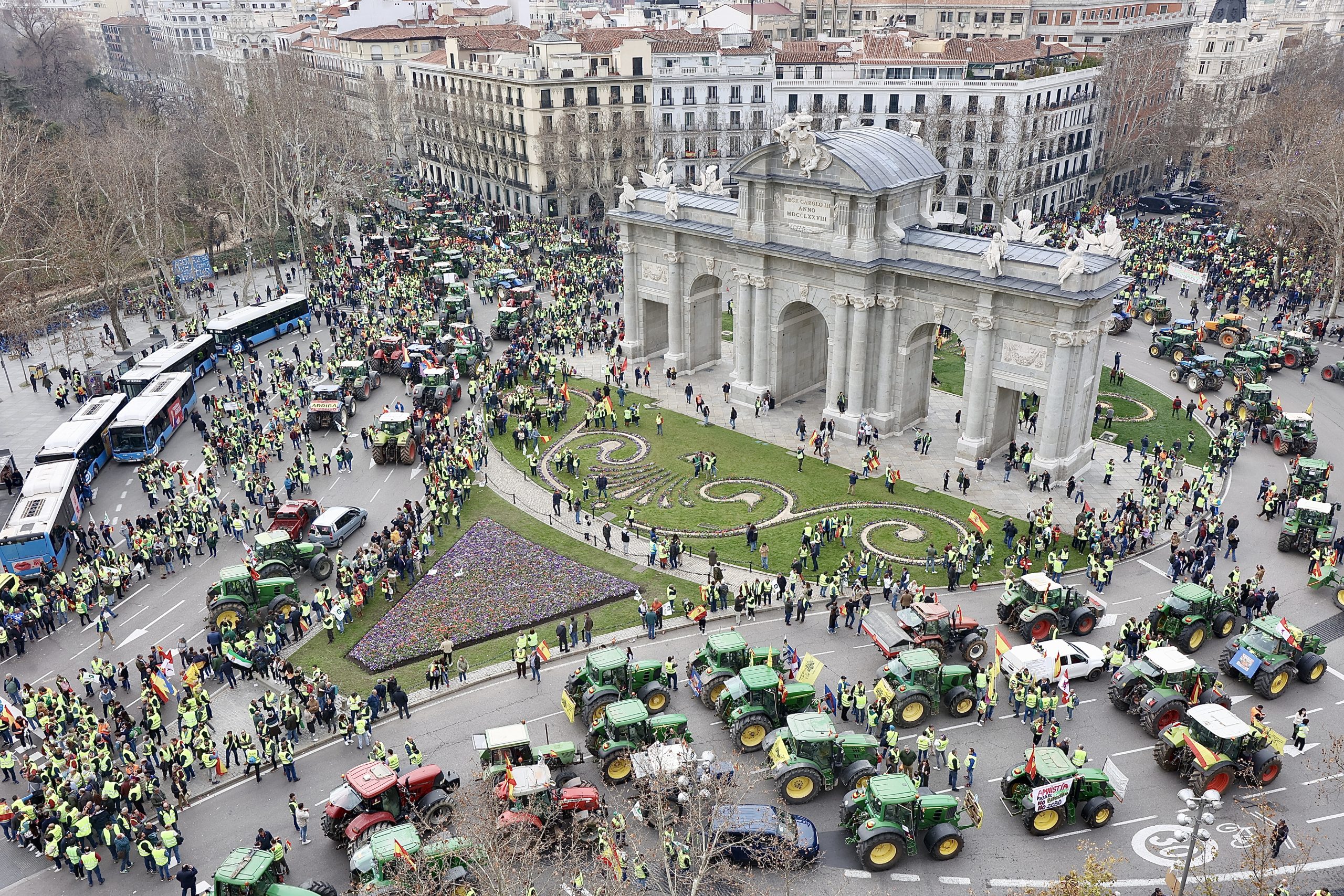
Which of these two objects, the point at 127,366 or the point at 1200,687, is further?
the point at 127,366

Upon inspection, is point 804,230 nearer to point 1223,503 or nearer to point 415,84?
point 1223,503

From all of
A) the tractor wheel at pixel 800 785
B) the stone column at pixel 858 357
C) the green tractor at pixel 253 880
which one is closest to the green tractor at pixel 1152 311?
the stone column at pixel 858 357

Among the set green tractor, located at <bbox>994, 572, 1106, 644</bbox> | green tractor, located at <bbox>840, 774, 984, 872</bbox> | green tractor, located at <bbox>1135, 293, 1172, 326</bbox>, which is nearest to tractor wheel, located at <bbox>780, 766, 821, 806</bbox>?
green tractor, located at <bbox>840, 774, 984, 872</bbox>

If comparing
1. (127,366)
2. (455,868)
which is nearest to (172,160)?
(127,366)

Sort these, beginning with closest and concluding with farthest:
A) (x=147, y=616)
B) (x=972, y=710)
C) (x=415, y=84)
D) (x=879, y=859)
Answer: (x=879, y=859)
(x=972, y=710)
(x=147, y=616)
(x=415, y=84)

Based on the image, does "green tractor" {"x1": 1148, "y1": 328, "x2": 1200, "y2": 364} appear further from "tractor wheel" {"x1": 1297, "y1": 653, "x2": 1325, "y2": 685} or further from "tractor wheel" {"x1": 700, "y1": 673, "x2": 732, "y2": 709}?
"tractor wheel" {"x1": 700, "y1": 673, "x2": 732, "y2": 709}

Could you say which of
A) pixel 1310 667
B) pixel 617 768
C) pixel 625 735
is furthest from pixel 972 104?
pixel 617 768

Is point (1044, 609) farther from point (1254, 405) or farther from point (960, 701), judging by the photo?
point (1254, 405)
